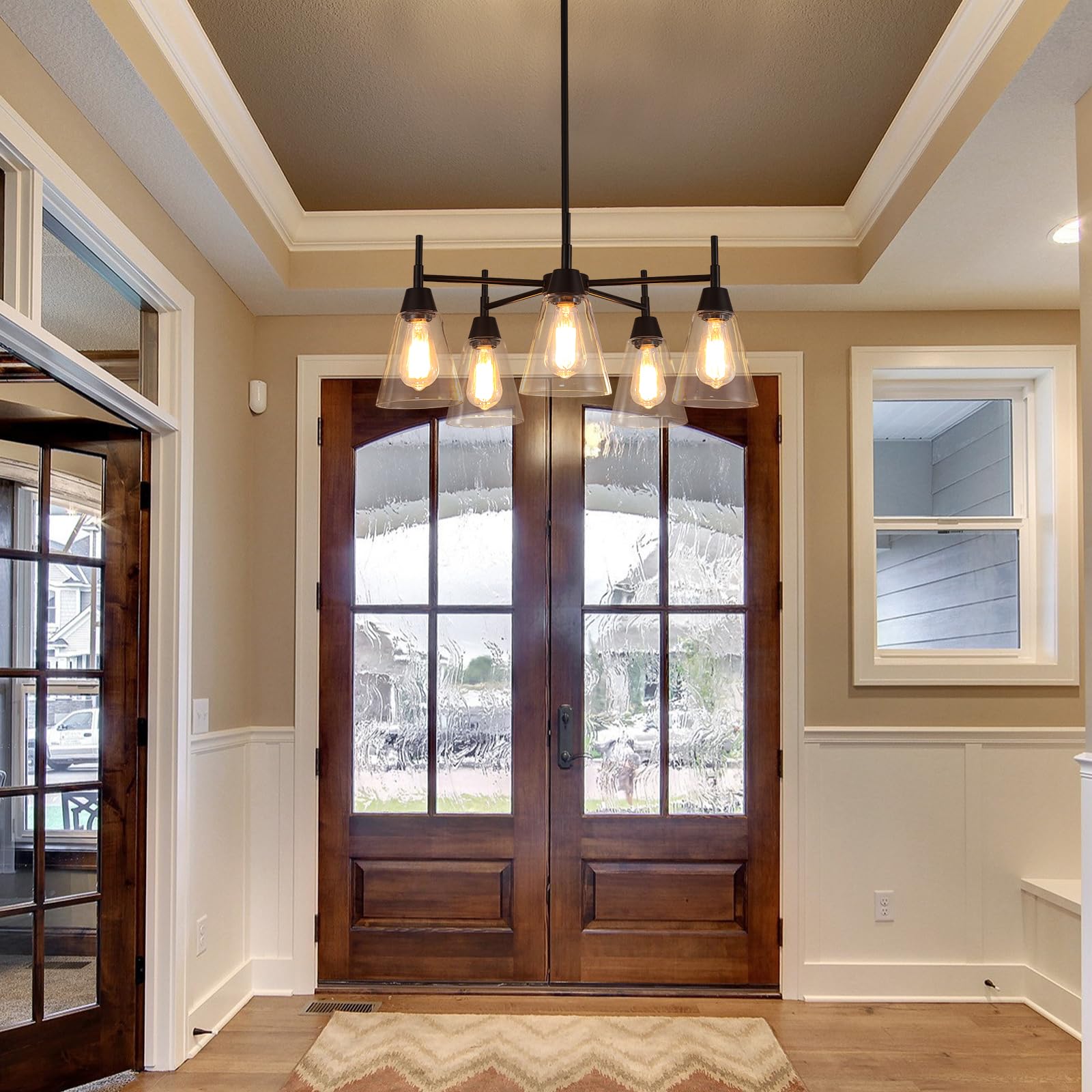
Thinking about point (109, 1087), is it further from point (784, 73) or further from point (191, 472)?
point (784, 73)

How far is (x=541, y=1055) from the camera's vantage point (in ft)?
10.1

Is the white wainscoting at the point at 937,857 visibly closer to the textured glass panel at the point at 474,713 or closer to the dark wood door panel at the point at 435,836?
the dark wood door panel at the point at 435,836

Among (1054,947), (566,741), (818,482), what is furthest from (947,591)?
(566,741)

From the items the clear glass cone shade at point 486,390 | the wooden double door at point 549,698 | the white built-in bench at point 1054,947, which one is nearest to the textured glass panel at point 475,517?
the wooden double door at point 549,698

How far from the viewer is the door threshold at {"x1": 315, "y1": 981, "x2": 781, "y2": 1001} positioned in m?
3.57

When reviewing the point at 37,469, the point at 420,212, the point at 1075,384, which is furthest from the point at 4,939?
the point at 1075,384

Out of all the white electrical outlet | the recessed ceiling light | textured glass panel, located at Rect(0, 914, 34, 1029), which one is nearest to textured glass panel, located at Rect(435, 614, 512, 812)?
the white electrical outlet

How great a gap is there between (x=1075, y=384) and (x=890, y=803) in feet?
5.45

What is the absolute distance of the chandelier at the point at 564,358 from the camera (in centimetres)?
193

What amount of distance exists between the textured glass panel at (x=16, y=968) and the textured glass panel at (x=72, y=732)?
0.35 metres

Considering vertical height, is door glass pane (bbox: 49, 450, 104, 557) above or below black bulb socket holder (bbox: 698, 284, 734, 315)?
below

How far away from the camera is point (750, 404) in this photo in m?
2.05

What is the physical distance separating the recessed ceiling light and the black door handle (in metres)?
2.19

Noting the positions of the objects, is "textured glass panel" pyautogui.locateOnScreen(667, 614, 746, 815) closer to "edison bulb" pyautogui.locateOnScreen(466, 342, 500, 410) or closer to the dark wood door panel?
the dark wood door panel
